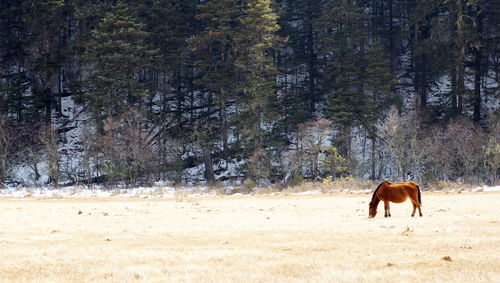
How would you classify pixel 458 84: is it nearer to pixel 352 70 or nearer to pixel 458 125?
pixel 458 125

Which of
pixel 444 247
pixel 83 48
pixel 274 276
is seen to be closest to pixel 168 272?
pixel 274 276

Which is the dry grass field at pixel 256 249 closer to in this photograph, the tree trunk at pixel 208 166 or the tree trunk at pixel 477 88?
the tree trunk at pixel 208 166

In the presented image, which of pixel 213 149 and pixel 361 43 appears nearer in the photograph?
pixel 213 149

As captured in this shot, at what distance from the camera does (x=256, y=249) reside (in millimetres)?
9836

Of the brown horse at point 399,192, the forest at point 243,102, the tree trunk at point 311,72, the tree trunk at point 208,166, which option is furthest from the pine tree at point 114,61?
the brown horse at point 399,192

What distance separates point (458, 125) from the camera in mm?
39906

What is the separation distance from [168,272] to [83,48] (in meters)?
49.5

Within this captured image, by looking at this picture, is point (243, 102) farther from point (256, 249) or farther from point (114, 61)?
point (256, 249)

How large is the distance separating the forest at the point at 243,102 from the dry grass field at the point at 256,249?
2362 cm

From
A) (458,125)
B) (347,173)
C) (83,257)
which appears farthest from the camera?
(347,173)

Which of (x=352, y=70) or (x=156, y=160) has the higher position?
(x=352, y=70)

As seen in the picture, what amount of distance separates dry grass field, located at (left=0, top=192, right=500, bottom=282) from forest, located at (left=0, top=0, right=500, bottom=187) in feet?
77.5

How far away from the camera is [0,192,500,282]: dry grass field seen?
7.49 metres

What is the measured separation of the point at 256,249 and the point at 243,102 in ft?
118
